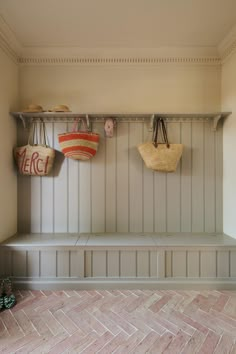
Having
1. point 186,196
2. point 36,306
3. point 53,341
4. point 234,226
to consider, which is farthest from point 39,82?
point 234,226

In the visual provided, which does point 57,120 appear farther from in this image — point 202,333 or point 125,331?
point 202,333

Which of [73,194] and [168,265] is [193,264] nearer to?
[168,265]

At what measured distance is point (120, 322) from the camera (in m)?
1.67

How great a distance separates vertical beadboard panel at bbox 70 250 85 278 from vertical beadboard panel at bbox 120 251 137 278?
1.26 ft

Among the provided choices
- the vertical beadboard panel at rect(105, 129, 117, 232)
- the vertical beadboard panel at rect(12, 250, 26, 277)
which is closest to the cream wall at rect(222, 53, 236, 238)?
the vertical beadboard panel at rect(105, 129, 117, 232)

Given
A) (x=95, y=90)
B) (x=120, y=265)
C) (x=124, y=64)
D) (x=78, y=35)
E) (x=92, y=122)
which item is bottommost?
(x=120, y=265)

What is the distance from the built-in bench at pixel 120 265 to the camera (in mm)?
2133

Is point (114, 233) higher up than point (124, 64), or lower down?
lower down

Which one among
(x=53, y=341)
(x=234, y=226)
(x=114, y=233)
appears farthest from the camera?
(x=114, y=233)

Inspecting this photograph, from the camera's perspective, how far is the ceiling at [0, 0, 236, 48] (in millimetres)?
1860

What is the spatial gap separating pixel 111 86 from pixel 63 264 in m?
2.02

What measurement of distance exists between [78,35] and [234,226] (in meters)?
2.58

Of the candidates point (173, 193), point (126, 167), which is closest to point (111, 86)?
point (126, 167)

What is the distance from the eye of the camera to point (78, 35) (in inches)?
89.1
